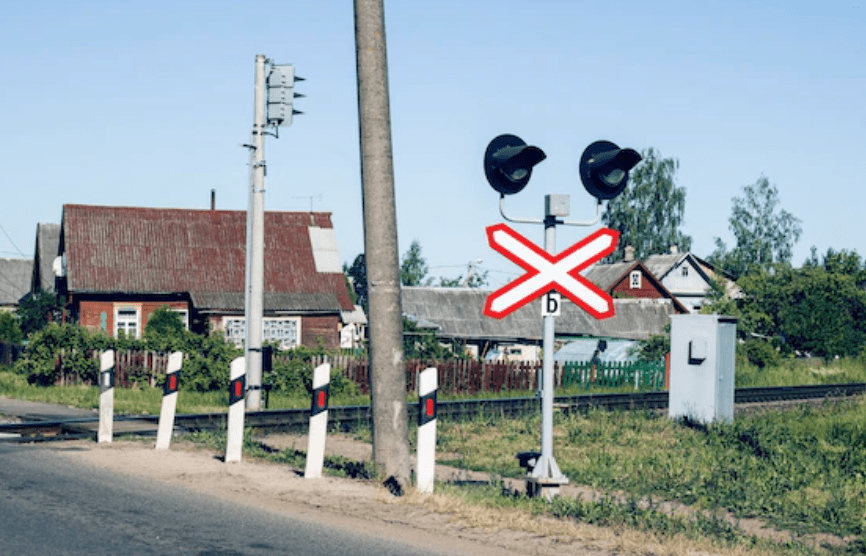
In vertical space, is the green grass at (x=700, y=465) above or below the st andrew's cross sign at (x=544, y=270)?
below

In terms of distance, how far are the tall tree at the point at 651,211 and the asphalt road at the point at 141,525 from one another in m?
80.3

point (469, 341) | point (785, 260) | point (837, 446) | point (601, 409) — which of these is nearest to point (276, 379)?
point (601, 409)

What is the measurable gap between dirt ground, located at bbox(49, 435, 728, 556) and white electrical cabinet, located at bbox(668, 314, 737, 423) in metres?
7.65

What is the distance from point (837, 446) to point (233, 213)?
34058mm

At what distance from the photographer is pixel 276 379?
2503cm

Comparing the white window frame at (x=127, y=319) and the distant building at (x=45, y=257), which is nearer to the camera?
the white window frame at (x=127, y=319)

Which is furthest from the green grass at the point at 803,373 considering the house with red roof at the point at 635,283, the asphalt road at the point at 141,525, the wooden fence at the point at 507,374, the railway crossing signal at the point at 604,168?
the house with red roof at the point at 635,283

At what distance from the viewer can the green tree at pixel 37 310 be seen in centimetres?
4550

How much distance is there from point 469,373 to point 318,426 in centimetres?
2007

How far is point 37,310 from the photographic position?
45.7m

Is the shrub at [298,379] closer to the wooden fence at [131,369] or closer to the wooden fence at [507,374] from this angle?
the wooden fence at [507,374]

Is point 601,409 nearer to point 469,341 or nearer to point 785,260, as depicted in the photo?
point 469,341

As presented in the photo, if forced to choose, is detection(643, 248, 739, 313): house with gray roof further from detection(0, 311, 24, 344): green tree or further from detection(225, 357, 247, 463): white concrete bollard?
detection(225, 357, 247, 463): white concrete bollard

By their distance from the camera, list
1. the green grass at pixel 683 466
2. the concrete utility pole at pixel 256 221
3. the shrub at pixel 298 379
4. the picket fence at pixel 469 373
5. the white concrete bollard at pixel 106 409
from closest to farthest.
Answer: the green grass at pixel 683 466 → the white concrete bollard at pixel 106 409 → the concrete utility pole at pixel 256 221 → the shrub at pixel 298 379 → the picket fence at pixel 469 373
